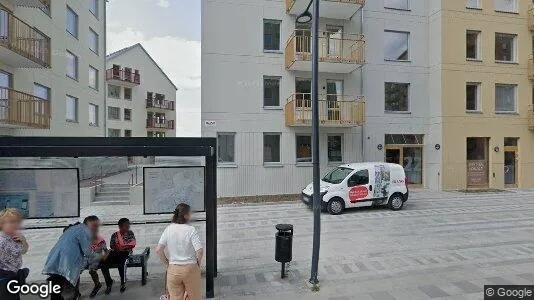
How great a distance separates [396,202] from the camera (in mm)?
12609

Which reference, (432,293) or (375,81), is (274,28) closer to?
(375,81)

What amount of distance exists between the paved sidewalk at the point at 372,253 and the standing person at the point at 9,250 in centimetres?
163

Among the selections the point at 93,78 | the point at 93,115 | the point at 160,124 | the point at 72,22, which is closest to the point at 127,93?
the point at 160,124

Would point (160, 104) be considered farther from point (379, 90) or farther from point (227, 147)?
point (379, 90)

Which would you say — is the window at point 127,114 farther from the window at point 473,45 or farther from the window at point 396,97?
the window at point 473,45

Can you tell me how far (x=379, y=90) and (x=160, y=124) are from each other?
3359 cm

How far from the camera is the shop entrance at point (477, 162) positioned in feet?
59.6

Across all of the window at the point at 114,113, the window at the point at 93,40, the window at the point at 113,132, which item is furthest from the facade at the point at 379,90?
the window at the point at 114,113

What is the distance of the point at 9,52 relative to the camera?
12.7 meters

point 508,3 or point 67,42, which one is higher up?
point 508,3

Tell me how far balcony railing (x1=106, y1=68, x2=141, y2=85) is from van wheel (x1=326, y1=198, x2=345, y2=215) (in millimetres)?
33379

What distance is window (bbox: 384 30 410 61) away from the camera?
17766mm

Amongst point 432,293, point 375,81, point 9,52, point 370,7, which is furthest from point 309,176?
point 9,52

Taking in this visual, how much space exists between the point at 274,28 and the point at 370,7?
5217 mm
